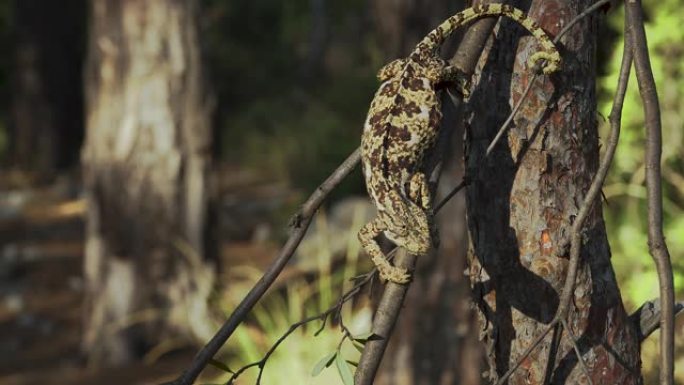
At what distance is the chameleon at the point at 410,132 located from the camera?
2447 mm

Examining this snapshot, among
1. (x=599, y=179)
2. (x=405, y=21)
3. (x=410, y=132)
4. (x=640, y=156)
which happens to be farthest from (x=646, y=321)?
(x=640, y=156)

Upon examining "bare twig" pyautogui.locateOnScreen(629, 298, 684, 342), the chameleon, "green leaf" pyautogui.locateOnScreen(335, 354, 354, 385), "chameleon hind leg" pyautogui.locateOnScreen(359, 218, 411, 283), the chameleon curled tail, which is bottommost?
"green leaf" pyautogui.locateOnScreen(335, 354, 354, 385)

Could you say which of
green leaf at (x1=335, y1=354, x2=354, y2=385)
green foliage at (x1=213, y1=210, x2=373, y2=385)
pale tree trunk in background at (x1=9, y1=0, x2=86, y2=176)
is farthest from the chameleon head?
pale tree trunk in background at (x1=9, y1=0, x2=86, y2=176)

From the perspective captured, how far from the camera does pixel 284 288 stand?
10.2m

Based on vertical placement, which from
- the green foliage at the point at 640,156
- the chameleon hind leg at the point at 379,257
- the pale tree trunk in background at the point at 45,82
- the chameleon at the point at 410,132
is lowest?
the chameleon hind leg at the point at 379,257

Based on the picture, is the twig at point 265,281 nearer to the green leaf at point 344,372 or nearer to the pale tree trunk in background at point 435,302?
the green leaf at point 344,372

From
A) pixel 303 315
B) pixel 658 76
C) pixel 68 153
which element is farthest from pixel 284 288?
pixel 68 153

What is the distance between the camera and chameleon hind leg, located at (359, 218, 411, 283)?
2.20m

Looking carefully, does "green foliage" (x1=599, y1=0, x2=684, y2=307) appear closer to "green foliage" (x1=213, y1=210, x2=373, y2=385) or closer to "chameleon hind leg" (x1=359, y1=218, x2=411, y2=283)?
"green foliage" (x1=213, y1=210, x2=373, y2=385)

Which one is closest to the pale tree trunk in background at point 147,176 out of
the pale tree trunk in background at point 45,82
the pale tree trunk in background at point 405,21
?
the pale tree trunk in background at point 405,21

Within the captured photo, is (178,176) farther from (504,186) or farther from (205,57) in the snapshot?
(504,186)

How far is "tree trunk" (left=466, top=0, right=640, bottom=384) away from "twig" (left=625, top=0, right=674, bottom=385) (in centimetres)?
39

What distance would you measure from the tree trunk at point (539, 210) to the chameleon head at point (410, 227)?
35cm

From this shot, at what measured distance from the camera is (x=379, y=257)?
9.00 ft
